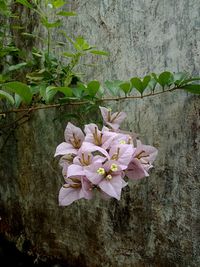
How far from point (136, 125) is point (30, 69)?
64cm

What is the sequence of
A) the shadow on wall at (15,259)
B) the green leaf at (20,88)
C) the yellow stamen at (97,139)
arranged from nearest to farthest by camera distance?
the green leaf at (20,88)
the yellow stamen at (97,139)
the shadow on wall at (15,259)

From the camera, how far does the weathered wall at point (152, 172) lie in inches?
46.7

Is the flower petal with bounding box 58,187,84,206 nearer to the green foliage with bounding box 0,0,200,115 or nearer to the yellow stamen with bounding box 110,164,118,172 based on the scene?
the yellow stamen with bounding box 110,164,118,172

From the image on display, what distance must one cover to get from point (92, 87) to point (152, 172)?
38cm

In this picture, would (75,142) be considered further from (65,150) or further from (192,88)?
(192,88)

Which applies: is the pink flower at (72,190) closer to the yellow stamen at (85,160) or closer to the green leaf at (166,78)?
the yellow stamen at (85,160)

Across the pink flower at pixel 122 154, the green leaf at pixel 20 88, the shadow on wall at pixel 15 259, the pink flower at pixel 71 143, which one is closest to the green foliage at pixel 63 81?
the green leaf at pixel 20 88

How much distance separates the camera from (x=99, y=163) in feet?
3.10

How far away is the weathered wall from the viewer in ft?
3.89

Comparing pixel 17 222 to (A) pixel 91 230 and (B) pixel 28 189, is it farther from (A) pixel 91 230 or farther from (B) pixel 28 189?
(A) pixel 91 230

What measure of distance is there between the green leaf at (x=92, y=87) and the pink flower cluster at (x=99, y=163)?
0.46 feet

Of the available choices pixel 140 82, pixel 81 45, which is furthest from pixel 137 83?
pixel 81 45

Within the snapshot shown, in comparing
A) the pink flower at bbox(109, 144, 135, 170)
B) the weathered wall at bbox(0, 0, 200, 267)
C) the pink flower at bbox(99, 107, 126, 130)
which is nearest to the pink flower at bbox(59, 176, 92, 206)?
the pink flower at bbox(109, 144, 135, 170)

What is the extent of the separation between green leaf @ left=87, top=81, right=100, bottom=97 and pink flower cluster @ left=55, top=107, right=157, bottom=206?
141mm
